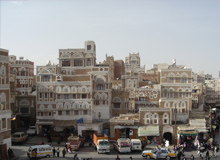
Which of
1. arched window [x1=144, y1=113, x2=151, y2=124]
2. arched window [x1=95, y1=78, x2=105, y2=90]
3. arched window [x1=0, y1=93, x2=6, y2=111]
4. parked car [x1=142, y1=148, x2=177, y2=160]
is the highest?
arched window [x1=95, y1=78, x2=105, y2=90]

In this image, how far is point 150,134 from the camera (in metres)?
51.3

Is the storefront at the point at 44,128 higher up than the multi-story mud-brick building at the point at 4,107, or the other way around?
the multi-story mud-brick building at the point at 4,107

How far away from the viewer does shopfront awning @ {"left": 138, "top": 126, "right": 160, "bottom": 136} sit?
2023 inches

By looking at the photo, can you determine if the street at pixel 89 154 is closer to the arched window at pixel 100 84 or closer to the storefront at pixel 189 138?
the storefront at pixel 189 138

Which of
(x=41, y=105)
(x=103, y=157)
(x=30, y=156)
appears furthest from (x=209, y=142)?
(x=41, y=105)

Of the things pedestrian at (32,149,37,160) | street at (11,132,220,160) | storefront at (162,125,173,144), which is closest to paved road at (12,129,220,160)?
street at (11,132,220,160)

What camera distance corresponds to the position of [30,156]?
3869 cm

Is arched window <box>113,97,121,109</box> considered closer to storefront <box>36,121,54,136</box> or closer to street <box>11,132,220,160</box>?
storefront <box>36,121,54,136</box>

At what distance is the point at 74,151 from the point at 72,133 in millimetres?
11760

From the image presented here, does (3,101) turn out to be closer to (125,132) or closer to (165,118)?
(125,132)

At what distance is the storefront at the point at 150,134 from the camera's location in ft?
169

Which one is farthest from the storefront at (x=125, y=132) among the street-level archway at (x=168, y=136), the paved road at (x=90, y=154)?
the paved road at (x=90, y=154)

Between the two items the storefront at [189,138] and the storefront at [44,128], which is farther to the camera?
the storefront at [44,128]

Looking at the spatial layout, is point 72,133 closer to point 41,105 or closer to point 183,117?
point 41,105
